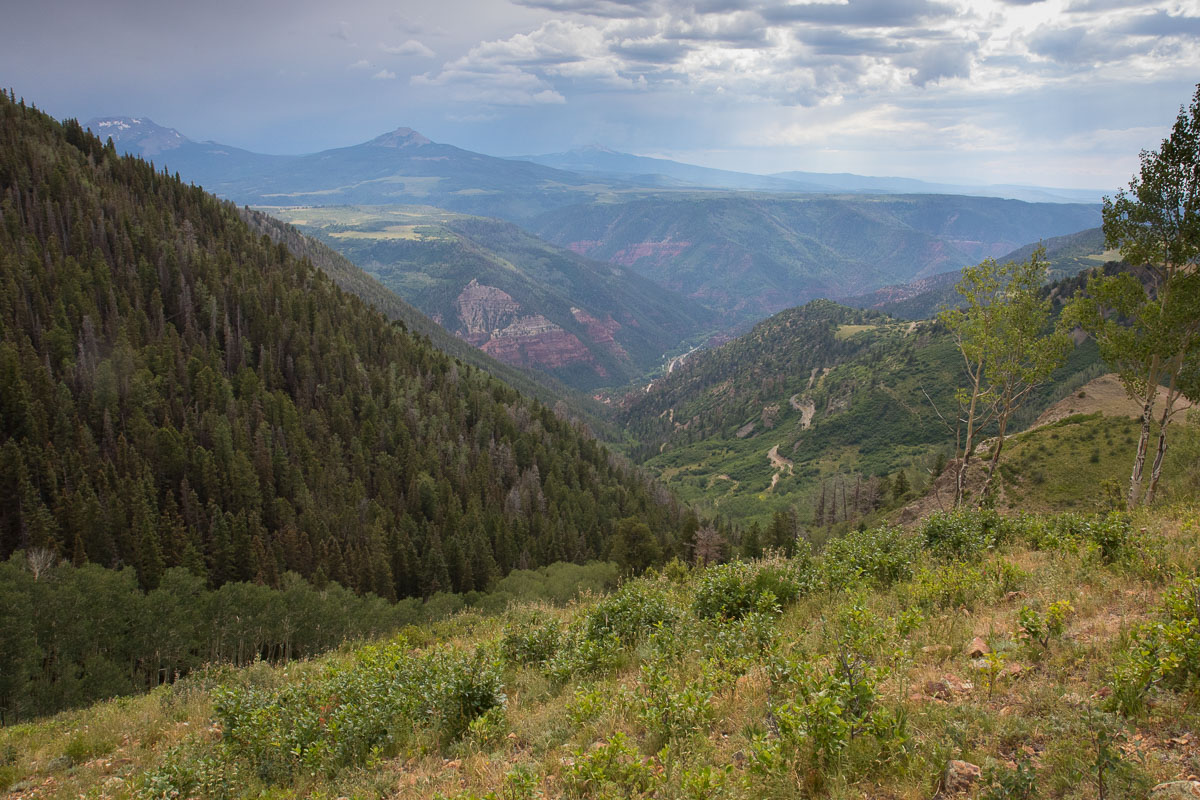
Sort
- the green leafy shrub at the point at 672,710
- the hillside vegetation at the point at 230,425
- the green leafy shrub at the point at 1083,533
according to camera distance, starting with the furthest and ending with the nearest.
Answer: the hillside vegetation at the point at 230,425
the green leafy shrub at the point at 1083,533
the green leafy shrub at the point at 672,710

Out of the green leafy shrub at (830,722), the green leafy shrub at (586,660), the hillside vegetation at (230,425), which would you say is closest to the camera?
the green leafy shrub at (830,722)

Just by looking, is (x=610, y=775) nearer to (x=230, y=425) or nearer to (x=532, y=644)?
(x=532, y=644)

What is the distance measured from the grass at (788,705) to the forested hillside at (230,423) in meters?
66.0

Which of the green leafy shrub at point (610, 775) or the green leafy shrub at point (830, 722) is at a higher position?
the green leafy shrub at point (830, 722)

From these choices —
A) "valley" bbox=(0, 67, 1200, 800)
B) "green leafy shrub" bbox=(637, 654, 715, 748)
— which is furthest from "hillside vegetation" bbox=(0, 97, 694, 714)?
"green leafy shrub" bbox=(637, 654, 715, 748)

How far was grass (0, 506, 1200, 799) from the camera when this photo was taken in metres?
9.52

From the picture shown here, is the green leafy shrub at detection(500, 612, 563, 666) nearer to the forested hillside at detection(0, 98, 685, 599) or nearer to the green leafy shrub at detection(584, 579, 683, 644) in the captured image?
the green leafy shrub at detection(584, 579, 683, 644)

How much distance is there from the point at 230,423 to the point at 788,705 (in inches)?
4171

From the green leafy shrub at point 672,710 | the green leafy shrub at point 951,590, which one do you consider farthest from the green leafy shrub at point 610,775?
the green leafy shrub at point 951,590

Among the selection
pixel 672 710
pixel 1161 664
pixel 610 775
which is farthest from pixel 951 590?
pixel 610 775

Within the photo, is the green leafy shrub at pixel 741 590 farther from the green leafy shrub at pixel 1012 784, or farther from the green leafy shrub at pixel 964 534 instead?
the green leafy shrub at pixel 1012 784

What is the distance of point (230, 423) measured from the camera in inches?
3816

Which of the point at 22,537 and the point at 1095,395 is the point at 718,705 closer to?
the point at 22,537

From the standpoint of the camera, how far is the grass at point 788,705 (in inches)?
375
